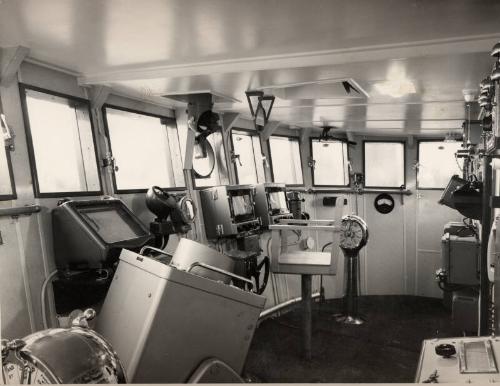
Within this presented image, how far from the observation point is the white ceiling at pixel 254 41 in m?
1.67

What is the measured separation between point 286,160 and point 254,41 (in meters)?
3.32

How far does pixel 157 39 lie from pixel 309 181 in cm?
365

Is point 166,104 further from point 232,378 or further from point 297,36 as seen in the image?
point 232,378

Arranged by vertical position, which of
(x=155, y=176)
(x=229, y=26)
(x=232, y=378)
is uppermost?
(x=229, y=26)

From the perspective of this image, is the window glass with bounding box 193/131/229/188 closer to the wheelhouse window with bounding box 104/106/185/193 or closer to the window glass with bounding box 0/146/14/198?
the wheelhouse window with bounding box 104/106/185/193

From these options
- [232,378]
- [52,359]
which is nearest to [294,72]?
[232,378]

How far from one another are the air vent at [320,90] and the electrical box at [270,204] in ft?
4.41

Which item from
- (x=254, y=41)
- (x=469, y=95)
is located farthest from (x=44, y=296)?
(x=469, y=95)

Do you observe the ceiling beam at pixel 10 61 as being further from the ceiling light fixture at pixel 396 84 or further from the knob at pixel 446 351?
the knob at pixel 446 351

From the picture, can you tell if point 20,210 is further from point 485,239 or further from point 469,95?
point 469,95

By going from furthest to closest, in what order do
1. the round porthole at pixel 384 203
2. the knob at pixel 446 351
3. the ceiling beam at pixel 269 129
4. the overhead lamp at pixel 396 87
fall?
the ceiling beam at pixel 269 129 < the round porthole at pixel 384 203 < the overhead lamp at pixel 396 87 < the knob at pixel 446 351

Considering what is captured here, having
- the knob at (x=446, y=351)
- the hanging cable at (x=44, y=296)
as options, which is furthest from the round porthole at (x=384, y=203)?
the hanging cable at (x=44, y=296)

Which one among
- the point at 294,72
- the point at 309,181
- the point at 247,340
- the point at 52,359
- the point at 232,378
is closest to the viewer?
the point at 52,359

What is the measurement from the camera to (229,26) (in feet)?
6.20
